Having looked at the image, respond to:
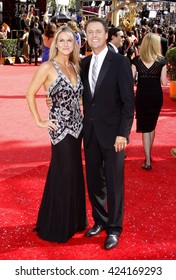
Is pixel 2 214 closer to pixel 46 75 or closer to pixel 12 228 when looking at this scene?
pixel 12 228

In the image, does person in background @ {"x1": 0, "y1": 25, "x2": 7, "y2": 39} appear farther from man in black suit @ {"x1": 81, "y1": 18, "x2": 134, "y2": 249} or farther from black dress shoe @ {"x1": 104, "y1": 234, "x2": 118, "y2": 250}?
black dress shoe @ {"x1": 104, "y1": 234, "x2": 118, "y2": 250}

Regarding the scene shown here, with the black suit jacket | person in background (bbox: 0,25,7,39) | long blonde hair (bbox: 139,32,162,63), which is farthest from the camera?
person in background (bbox: 0,25,7,39)

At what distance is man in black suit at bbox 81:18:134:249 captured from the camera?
3949 mm

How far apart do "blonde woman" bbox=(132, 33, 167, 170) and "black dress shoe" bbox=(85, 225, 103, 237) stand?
225 cm

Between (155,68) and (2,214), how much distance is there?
2641 millimetres

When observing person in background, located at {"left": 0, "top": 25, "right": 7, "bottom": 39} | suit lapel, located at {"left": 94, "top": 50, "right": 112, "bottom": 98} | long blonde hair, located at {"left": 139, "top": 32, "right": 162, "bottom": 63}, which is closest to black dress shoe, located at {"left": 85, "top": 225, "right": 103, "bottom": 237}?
suit lapel, located at {"left": 94, "top": 50, "right": 112, "bottom": 98}

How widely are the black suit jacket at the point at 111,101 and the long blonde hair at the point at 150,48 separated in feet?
7.44

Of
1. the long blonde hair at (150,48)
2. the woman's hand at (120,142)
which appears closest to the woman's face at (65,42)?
the woman's hand at (120,142)

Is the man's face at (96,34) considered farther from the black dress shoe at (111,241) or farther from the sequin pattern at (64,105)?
the black dress shoe at (111,241)

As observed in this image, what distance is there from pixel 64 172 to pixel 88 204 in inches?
46.1

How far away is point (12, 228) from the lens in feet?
15.1

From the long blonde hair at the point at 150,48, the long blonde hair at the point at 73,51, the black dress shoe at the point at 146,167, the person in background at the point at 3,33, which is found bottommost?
the black dress shoe at the point at 146,167

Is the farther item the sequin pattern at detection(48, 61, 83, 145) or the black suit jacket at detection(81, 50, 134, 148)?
the sequin pattern at detection(48, 61, 83, 145)

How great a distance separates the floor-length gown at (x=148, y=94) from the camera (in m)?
6.36
